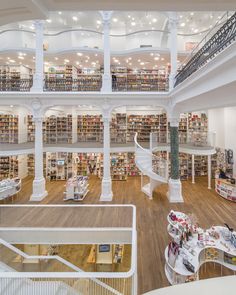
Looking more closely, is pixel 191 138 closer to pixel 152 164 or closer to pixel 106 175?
pixel 152 164

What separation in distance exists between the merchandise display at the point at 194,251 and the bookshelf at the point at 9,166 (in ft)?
35.2

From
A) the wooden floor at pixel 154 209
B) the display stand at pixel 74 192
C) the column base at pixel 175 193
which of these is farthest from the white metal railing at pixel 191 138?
the display stand at pixel 74 192

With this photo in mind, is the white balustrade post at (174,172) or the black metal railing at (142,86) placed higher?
the black metal railing at (142,86)

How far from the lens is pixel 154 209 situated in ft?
30.8

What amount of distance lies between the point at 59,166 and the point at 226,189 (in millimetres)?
9177

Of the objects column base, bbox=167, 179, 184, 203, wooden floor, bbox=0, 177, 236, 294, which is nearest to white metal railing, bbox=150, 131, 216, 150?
wooden floor, bbox=0, 177, 236, 294

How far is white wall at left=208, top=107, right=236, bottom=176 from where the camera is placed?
43.9ft

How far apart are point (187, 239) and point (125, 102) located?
6308 millimetres

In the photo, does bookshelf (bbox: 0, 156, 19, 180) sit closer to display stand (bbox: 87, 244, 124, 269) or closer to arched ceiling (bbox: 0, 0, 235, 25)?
display stand (bbox: 87, 244, 124, 269)

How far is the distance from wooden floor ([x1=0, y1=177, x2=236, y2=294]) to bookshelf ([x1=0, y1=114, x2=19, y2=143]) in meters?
2.68

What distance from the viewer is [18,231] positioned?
6.55 metres

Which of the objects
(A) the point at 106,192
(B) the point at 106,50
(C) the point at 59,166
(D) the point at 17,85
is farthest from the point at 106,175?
(D) the point at 17,85

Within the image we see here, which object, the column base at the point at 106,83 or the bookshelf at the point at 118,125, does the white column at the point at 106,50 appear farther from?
the bookshelf at the point at 118,125

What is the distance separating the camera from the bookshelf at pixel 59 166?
14195mm
